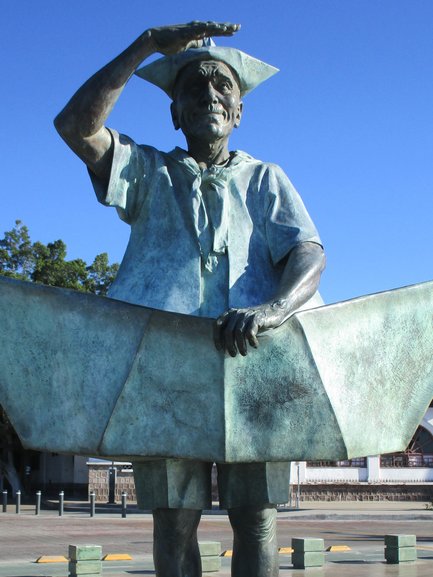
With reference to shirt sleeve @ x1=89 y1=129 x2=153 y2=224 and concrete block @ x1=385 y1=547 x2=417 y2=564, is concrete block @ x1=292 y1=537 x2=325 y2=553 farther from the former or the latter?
shirt sleeve @ x1=89 y1=129 x2=153 y2=224

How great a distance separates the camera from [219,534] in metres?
14.6

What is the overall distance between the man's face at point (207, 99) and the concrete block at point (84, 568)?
6.06 meters

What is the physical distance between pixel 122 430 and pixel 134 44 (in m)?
1.26

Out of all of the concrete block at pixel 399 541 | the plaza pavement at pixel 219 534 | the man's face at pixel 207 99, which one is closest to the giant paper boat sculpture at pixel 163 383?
the man's face at pixel 207 99

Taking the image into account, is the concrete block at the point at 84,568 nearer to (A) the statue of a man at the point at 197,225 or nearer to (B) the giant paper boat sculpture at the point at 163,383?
(A) the statue of a man at the point at 197,225

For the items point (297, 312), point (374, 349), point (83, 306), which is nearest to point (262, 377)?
point (297, 312)

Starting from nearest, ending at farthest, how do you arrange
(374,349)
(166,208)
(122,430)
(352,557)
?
(122,430), (374,349), (166,208), (352,557)

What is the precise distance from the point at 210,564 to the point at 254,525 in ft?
18.9

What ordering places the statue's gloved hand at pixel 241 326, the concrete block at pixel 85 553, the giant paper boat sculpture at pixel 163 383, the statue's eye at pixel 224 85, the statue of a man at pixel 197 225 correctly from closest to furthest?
the statue's gloved hand at pixel 241 326 < the giant paper boat sculpture at pixel 163 383 < the statue of a man at pixel 197 225 < the statue's eye at pixel 224 85 < the concrete block at pixel 85 553

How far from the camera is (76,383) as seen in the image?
283 cm

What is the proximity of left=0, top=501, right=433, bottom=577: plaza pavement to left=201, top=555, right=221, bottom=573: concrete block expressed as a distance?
196 mm

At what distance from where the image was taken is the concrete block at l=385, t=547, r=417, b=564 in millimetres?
9656

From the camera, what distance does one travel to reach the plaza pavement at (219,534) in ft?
29.8

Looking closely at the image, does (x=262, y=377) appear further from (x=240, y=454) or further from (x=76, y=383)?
(x=76, y=383)
